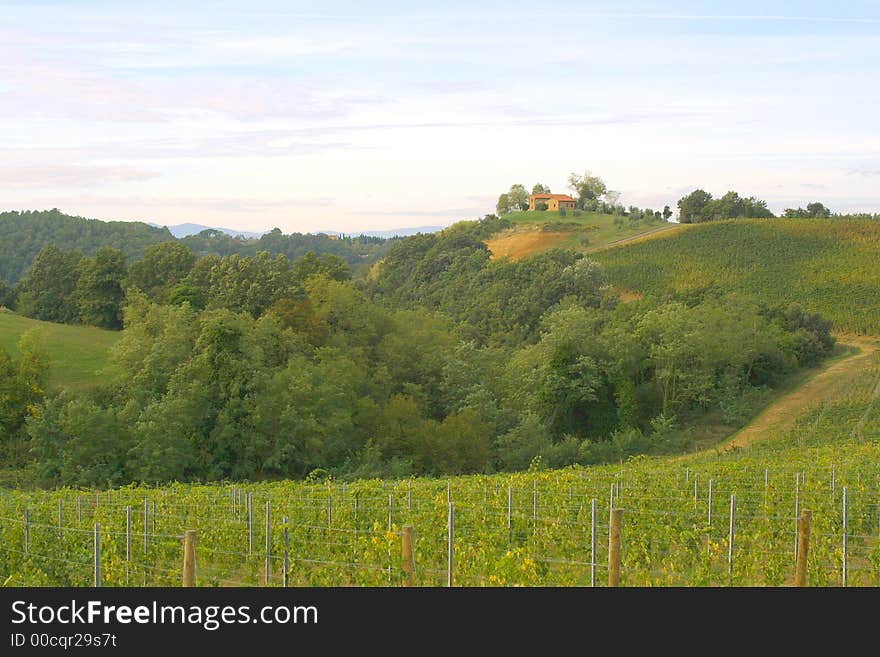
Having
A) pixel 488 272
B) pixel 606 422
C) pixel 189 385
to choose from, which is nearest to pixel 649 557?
pixel 189 385

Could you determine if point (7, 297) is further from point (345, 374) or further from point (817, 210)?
point (817, 210)

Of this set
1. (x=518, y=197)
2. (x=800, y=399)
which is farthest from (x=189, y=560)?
(x=518, y=197)

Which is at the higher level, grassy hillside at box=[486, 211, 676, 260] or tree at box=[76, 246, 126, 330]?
grassy hillside at box=[486, 211, 676, 260]

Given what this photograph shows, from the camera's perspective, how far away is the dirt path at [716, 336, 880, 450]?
134ft

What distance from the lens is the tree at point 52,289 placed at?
52.9 meters

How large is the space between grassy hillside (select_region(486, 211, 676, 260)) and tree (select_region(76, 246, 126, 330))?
49.3m

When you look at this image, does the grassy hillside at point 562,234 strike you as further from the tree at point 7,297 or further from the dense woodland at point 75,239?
the tree at point 7,297

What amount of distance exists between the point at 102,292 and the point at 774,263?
56.4 meters

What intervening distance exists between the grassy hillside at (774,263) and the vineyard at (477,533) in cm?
4905

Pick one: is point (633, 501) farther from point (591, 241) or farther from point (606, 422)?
point (591, 241)

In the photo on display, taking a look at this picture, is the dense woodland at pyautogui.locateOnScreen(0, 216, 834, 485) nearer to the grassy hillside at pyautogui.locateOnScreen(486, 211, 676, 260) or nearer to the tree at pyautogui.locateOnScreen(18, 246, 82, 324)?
the tree at pyautogui.locateOnScreen(18, 246, 82, 324)

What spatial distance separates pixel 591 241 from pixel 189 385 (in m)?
73.2

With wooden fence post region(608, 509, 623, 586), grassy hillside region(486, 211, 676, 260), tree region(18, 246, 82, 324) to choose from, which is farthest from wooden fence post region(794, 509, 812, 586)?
grassy hillside region(486, 211, 676, 260)

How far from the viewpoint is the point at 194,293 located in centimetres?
4372
